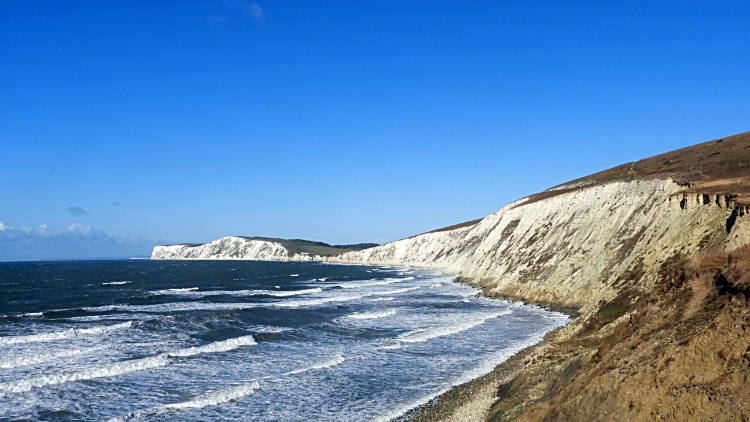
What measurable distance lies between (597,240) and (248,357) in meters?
31.8

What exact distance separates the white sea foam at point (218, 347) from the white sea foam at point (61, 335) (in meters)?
9.59

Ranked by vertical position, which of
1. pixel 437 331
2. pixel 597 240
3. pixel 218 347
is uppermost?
pixel 597 240

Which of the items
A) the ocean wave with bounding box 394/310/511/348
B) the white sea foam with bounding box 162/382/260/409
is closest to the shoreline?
the white sea foam with bounding box 162/382/260/409

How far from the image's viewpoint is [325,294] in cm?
A: 6031

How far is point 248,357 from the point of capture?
26094mm

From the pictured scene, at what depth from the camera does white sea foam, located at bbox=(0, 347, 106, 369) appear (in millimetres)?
24078

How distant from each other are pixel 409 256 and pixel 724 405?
134 m

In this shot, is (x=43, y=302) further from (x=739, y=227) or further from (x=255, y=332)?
(x=739, y=227)

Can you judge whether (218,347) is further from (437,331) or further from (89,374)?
(437,331)

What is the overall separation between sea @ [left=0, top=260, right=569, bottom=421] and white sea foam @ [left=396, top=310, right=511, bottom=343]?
0.43 feet

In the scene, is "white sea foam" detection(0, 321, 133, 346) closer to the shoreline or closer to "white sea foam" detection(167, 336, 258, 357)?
"white sea foam" detection(167, 336, 258, 357)

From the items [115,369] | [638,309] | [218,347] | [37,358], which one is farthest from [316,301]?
[638,309]

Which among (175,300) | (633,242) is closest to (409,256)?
(175,300)

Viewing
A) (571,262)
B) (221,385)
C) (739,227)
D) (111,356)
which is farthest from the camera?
(571,262)
